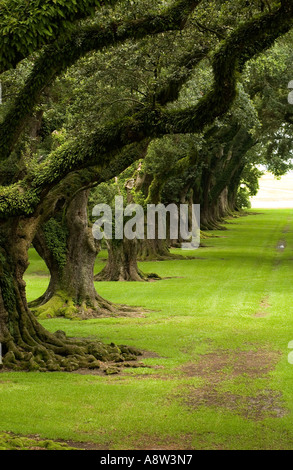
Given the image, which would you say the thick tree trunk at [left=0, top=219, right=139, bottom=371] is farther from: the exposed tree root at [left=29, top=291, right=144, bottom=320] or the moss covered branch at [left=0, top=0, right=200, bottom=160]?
the exposed tree root at [left=29, top=291, right=144, bottom=320]

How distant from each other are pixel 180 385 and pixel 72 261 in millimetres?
10563

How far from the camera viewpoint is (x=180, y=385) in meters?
12.6

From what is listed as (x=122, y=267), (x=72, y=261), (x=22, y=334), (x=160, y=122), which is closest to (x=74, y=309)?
(x=72, y=261)

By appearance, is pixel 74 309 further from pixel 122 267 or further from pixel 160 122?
pixel 122 267

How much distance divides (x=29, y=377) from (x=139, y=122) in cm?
547

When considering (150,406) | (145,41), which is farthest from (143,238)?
(150,406)


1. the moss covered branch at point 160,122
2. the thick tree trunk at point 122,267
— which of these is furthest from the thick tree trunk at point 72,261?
the thick tree trunk at point 122,267

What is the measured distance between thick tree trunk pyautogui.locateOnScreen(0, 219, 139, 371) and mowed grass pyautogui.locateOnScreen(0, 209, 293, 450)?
75 centimetres

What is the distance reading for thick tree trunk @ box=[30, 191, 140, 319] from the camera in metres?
22.2

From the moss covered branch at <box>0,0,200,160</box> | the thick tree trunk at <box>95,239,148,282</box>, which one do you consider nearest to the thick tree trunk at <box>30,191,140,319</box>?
the moss covered branch at <box>0,0,200,160</box>

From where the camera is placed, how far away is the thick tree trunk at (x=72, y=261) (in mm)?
22219

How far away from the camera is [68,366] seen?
1405 centimetres

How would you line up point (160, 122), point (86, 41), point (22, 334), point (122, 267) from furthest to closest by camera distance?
point (122, 267), point (22, 334), point (160, 122), point (86, 41)

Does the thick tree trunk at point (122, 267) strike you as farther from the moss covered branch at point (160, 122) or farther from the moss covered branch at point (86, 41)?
the moss covered branch at point (86, 41)
